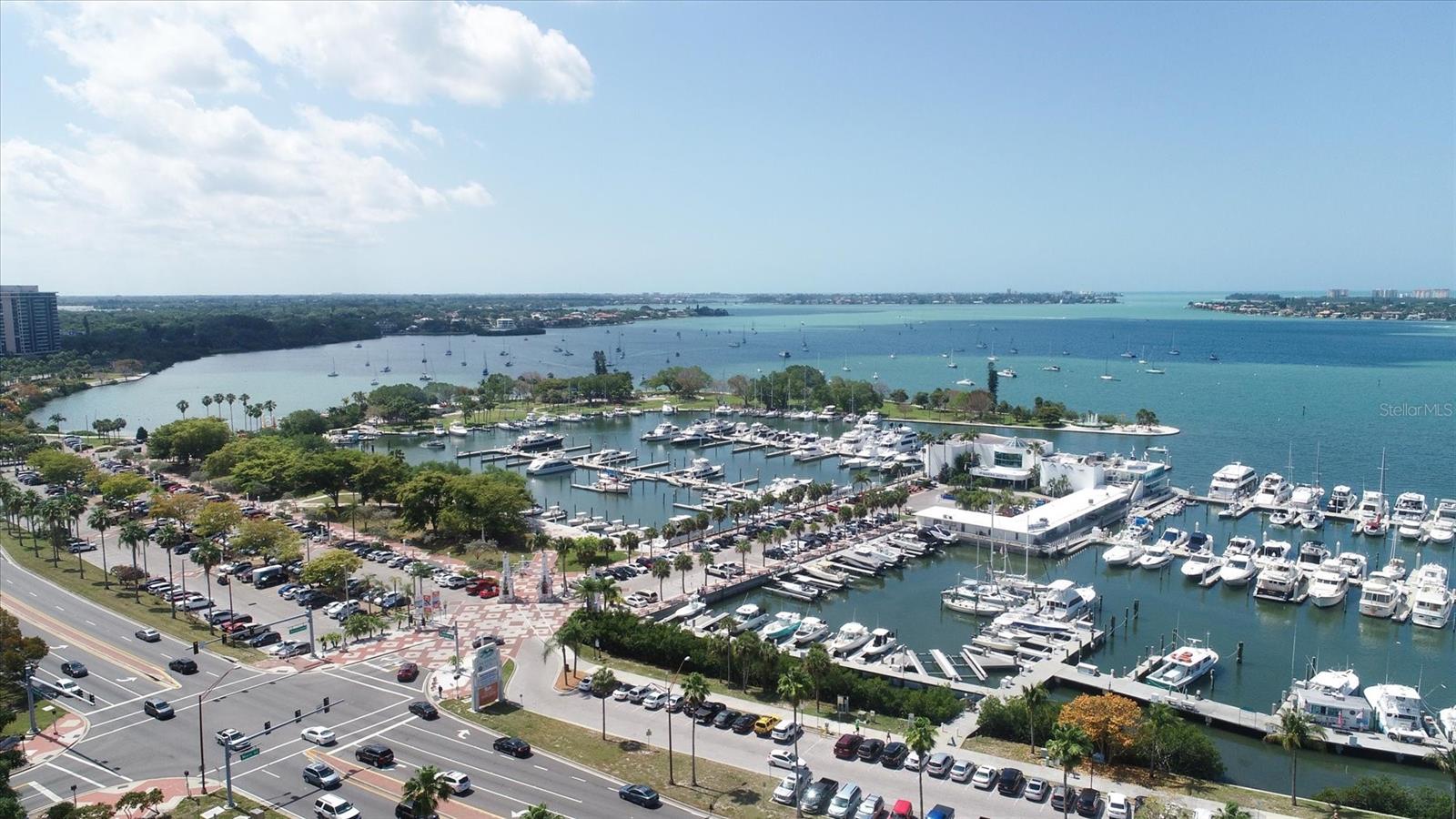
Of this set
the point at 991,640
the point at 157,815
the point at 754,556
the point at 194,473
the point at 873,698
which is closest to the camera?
the point at 157,815

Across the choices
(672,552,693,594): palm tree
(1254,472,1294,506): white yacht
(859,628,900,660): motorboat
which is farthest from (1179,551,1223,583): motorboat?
(672,552,693,594): palm tree

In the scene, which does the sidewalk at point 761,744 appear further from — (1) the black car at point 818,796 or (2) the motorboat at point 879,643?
(2) the motorboat at point 879,643

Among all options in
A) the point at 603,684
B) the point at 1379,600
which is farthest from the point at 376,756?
the point at 1379,600

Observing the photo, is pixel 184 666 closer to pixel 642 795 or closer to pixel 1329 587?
pixel 642 795

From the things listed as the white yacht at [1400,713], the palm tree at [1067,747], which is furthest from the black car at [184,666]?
the white yacht at [1400,713]

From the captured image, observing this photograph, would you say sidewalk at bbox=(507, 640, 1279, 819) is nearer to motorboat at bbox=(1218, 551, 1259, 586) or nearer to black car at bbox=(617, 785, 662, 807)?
black car at bbox=(617, 785, 662, 807)

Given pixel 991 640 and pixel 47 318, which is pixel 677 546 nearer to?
pixel 991 640

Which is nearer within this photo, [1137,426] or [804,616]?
[804,616]

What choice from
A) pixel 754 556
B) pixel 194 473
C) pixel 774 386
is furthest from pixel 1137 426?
pixel 194 473
